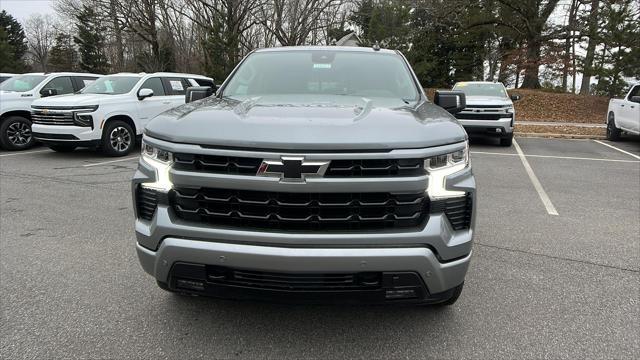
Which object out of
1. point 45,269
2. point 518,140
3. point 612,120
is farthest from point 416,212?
point 612,120

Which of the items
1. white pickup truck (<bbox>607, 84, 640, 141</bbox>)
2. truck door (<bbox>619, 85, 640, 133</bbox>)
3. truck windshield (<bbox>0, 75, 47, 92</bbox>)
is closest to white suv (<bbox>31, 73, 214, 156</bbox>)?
truck windshield (<bbox>0, 75, 47, 92</bbox>)

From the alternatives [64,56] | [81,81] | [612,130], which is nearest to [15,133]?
[81,81]

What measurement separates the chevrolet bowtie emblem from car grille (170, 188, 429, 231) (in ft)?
0.34

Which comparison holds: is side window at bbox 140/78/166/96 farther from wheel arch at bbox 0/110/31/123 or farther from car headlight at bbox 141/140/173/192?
car headlight at bbox 141/140/173/192

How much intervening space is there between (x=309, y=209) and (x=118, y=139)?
899 cm

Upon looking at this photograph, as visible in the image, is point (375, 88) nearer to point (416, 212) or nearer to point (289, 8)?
point (416, 212)

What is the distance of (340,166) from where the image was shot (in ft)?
7.78

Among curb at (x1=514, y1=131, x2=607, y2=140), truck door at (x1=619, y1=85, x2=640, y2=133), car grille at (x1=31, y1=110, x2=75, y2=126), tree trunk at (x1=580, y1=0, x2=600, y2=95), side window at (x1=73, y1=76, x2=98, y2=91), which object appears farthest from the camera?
tree trunk at (x1=580, y1=0, x2=600, y2=95)

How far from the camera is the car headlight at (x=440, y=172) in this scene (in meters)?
2.45

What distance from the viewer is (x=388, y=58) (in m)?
4.34

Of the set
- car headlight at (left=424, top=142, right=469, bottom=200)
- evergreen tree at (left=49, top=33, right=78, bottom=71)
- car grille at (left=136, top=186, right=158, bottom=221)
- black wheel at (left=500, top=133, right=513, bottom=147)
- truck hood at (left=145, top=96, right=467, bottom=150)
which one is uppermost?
evergreen tree at (left=49, top=33, right=78, bottom=71)

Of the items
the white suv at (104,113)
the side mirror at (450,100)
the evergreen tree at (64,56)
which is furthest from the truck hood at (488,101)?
the evergreen tree at (64,56)

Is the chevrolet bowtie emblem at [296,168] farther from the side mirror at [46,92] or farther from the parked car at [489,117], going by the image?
the side mirror at [46,92]

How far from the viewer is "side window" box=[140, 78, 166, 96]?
36.1 feet
